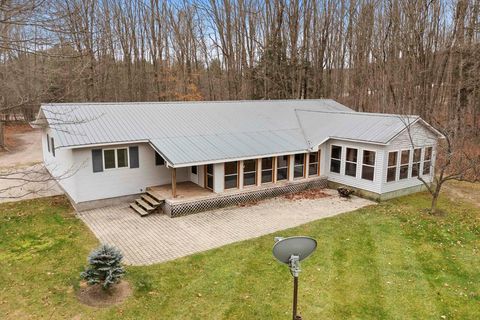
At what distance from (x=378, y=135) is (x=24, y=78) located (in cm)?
1355

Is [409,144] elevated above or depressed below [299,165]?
above

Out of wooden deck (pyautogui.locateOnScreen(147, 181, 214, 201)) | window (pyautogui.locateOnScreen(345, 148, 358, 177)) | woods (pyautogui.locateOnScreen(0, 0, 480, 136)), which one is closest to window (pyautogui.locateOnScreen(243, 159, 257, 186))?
wooden deck (pyautogui.locateOnScreen(147, 181, 214, 201))

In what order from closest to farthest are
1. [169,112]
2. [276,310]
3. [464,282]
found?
[276,310] → [464,282] → [169,112]

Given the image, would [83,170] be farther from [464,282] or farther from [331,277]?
[464,282]

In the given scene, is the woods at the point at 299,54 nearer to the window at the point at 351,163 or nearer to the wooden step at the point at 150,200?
the window at the point at 351,163

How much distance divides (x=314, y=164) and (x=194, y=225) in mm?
7763

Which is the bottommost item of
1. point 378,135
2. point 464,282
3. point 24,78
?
point 464,282

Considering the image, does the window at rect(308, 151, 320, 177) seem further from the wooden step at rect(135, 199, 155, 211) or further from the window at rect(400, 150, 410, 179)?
the wooden step at rect(135, 199, 155, 211)

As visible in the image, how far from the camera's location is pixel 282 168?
1730 centimetres

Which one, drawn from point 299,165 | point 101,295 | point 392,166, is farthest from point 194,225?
point 392,166

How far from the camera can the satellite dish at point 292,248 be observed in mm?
5077

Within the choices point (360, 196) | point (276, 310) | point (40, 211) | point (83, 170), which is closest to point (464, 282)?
point (276, 310)

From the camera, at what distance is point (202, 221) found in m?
13.5

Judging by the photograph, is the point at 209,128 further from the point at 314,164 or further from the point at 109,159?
the point at 314,164
